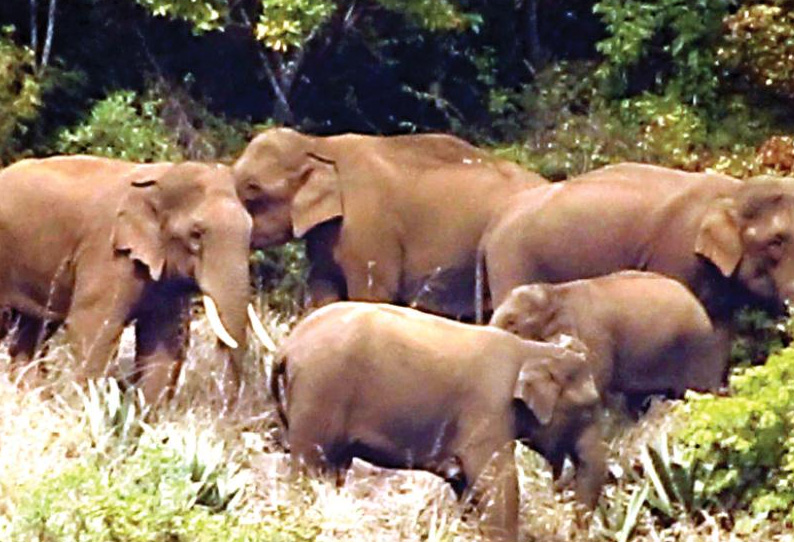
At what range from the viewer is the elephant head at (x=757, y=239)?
13602 millimetres

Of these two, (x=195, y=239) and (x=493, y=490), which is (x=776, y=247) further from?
(x=195, y=239)

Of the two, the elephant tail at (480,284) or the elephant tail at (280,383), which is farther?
the elephant tail at (480,284)

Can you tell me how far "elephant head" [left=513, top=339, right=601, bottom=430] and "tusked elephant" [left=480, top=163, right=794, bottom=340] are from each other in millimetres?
2019

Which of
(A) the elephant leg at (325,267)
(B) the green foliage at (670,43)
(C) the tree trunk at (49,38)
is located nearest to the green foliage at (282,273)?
(A) the elephant leg at (325,267)

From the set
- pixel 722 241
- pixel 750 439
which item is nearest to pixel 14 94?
pixel 722 241

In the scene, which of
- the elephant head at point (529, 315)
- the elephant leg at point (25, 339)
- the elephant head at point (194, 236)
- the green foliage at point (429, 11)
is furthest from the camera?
the green foliage at point (429, 11)

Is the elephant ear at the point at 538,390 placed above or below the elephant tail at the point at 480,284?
above

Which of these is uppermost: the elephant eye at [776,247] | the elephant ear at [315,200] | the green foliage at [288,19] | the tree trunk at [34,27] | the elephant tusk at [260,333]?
the green foliage at [288,19]

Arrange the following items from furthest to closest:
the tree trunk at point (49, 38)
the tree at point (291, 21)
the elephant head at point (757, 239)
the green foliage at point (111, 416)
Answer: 1. the tree trunk at point (49, 38)
2. the tree at point (291, 21)
3. the elephant head at point (757, 239)
4. the green foliage at point (111, 416)

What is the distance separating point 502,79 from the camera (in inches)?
725

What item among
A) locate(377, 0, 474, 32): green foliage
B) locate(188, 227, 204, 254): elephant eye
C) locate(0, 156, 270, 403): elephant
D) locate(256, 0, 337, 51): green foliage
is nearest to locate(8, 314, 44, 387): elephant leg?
locate(0, 156, 270, 403): elephant

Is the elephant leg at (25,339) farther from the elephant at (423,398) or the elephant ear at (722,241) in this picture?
the elephant ear at (722,241)

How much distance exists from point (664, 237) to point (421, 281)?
59.0 inches

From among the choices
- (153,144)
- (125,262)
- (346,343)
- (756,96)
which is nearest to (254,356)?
(125,262)
